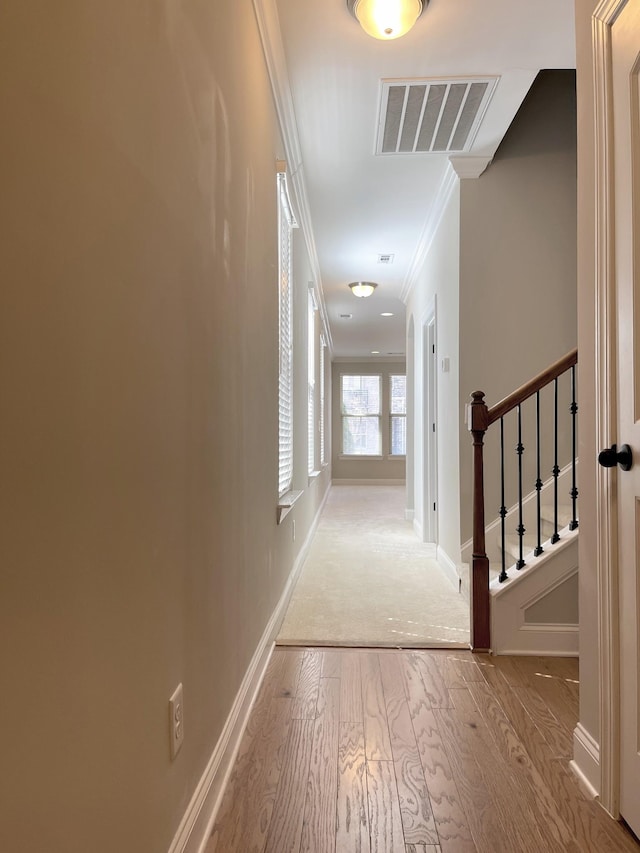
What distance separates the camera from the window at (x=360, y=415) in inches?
519

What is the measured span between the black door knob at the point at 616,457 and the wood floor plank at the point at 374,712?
1.13 meters

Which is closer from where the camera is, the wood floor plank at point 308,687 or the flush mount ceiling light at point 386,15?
the wood floor plank at point 308,687

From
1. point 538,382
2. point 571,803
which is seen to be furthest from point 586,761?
point 538,382

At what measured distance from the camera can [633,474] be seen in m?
1.46

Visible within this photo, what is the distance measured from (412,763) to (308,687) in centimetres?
64

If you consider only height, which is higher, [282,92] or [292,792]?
[282,92]

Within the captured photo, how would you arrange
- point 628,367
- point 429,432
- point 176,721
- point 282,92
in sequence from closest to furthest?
1. point 176,721
2. point 628,367
3. point 282,92
4. point 429,432

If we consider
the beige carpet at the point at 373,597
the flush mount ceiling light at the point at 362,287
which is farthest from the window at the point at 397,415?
the beige carpet at the point at 373,597

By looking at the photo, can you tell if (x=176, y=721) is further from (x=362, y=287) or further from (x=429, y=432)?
(x=362, y=287)

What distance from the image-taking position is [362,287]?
6719 millimetres

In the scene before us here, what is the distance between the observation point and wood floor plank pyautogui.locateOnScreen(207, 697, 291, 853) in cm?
143

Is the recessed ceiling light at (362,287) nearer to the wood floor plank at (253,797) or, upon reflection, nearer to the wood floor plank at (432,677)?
the wood floor plank at (432,677)

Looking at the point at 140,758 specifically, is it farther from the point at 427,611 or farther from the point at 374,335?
the point at 374,335

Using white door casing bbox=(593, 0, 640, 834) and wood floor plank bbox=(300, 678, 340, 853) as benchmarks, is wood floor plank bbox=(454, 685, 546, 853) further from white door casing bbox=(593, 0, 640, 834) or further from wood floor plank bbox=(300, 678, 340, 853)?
wood floor plank bbox=(300, 678, 340, 853)
